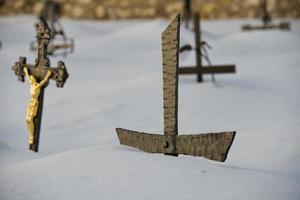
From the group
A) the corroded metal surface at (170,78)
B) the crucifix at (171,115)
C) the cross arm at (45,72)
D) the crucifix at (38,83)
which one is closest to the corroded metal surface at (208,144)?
the crucifix at (171,115)

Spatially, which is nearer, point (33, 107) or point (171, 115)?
point (171, 115)

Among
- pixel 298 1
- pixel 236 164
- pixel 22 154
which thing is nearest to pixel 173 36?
pixel 236 164

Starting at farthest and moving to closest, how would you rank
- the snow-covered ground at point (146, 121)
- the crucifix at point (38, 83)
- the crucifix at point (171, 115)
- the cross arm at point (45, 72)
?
1. the crucifix at point (38, 83)
2. the cross arm at point (45, 72)
3. the crucifix at point (171, 115)
4. the snow-covered ground at point (146, 121)

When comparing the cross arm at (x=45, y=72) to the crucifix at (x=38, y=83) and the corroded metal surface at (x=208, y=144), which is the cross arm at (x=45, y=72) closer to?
the crucifix at (x=38, y=83)

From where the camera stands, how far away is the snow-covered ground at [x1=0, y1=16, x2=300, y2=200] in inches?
132

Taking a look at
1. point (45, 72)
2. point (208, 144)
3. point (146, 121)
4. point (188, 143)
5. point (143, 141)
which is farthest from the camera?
point (146, 121)

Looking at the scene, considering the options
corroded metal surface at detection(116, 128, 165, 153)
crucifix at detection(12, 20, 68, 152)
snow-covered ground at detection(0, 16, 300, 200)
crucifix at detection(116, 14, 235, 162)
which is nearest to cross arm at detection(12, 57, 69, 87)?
crucifix at detection(12, 20, 68, 152)

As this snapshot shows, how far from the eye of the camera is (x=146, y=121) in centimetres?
673

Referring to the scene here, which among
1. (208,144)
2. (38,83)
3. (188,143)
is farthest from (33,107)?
(208,144)

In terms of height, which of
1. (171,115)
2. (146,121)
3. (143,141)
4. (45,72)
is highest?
(45,72)

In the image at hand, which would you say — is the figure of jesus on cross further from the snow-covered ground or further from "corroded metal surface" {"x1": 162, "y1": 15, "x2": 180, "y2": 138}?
"corroded metal surface" {"x1": 162, "y1": 15, "x2": 180, "y2": 138}

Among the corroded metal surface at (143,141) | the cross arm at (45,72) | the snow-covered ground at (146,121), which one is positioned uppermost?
the cross arm at (45,72)

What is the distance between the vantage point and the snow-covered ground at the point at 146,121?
3350 mm

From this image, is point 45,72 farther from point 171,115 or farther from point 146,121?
point 146,121
